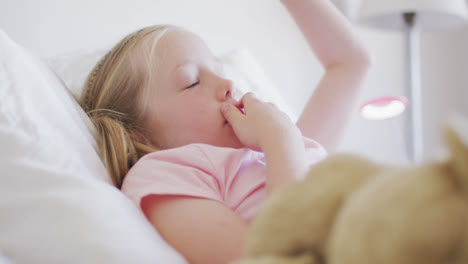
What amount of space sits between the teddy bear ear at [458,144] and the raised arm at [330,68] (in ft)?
2.79

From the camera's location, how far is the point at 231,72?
52.5 inches

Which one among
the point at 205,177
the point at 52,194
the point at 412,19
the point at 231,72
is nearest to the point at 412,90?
the point at 412,19

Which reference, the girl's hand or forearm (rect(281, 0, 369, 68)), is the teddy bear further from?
forearm (rect(281, 0, 369, 68))

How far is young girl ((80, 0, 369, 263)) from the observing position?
24.1 inches

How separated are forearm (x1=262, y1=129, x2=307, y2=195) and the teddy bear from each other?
324 mm

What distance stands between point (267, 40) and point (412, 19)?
27.1 inches

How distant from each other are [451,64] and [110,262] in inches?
110

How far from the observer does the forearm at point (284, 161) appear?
0.59m

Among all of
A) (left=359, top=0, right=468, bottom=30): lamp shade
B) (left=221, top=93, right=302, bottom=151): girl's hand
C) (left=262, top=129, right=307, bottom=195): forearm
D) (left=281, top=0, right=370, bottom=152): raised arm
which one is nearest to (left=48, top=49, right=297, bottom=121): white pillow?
(left=281, top=0, right=370, bottom=152): raised arm

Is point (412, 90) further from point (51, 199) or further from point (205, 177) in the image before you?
point (51, 199)

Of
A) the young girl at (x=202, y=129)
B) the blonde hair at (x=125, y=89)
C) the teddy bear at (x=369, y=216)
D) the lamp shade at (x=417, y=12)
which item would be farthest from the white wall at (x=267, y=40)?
the blonde hair at (x=125, y=89)

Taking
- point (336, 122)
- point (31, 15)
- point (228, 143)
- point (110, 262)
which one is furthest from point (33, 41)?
point (110, 262)

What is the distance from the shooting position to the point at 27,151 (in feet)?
Answer: 1.97

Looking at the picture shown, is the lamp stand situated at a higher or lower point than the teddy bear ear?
higher
